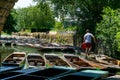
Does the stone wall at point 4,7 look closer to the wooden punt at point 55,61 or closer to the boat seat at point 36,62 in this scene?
the wooden punt at point 55,61

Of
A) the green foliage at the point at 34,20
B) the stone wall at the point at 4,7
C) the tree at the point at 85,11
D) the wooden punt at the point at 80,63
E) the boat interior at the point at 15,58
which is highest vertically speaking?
Result: the green foliage at the point at 34,20

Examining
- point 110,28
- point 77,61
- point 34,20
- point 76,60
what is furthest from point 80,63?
point 34,20

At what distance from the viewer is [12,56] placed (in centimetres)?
1725

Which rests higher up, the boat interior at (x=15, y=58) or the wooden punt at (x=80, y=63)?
the boat interior at (x=15, y=58)

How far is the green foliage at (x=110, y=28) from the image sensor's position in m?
23.4

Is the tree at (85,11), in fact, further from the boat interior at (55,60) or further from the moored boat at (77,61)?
the boat interior at (55,60)

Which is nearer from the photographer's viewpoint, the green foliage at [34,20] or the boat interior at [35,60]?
the boat interior at [35,60]

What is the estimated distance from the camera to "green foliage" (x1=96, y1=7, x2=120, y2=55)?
2344cm

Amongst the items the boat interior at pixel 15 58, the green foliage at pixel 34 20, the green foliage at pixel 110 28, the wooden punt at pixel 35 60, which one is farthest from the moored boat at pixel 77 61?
the green foliage at pixel 34 20

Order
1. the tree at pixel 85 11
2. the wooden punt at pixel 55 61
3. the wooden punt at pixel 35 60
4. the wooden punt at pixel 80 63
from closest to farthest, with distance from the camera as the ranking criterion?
the wooden punt at pixel 80 63 → the wooden punt at pixel 55 61 → the wooden punt at pixel 35 60 → the tree at pixel 85 11

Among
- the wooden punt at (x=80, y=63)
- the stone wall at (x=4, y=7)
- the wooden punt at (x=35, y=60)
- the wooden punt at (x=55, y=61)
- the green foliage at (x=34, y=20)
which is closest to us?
the stone wall at (x=4, y=7)

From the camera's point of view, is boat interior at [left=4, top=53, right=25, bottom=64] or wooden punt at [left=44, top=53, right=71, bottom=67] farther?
boat interior at [left=4, top=53, right=25, bottom=64]

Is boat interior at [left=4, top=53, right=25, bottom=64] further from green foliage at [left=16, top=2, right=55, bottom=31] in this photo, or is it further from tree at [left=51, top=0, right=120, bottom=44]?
green foliage at [left=16, top=2, right=55, bottom=31]

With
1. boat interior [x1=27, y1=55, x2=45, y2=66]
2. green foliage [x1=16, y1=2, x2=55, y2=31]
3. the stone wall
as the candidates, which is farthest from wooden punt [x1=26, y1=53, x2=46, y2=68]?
green foliage [x1=16, y1=2, x2=55, y2=31]
